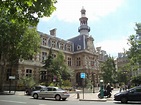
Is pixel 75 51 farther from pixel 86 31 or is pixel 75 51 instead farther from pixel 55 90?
pixel 55 90

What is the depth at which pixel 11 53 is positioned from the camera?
126ft

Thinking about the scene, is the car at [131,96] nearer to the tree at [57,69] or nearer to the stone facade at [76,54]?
the tree at [57,69]

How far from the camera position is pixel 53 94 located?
82.8ft

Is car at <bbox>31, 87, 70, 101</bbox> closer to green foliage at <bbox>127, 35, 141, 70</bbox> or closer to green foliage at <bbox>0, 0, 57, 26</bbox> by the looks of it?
green foliage at <bbox>0, 0, 57, 26</bbox>

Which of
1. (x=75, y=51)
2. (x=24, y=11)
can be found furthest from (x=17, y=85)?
(x=24, y=11)

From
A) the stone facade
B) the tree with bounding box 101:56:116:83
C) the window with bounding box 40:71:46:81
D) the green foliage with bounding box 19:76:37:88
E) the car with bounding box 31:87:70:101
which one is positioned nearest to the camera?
the car with bounding box 31:87:70:101

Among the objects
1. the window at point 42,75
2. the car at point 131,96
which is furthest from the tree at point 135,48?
the window at point 42,75

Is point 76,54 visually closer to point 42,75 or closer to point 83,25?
point 42,75

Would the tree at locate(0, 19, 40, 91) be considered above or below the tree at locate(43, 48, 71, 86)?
above

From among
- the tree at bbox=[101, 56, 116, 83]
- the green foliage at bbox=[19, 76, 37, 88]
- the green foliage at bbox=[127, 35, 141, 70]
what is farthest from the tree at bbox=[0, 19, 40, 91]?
the tree at bbox=[101, 56, 116, 83]

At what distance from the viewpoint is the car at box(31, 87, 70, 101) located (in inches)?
973

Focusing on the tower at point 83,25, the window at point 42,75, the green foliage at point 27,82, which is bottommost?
the green foliage at point 27,82

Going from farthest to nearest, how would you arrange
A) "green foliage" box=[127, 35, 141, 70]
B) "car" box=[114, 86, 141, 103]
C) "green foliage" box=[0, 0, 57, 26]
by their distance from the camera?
"green foliage" box=[127, 35, 141, 70] → "car" box=[114, 86, 141, 103] → "green foliage" box=[0, 0, 57, 26]

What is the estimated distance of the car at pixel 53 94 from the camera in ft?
81.1
